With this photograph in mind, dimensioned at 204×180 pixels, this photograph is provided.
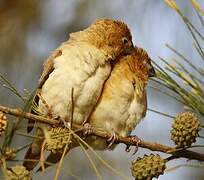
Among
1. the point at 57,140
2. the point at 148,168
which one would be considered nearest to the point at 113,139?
the point at 148,168

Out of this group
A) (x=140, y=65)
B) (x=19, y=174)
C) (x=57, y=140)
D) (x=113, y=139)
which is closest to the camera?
(x=19, y=174)

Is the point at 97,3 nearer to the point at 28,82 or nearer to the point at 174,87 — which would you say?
the point at 28,82

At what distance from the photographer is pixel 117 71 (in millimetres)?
3193

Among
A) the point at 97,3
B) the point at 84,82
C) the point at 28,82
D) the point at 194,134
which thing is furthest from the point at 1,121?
the point at 97,3

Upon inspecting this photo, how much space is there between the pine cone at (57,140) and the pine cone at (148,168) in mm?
268

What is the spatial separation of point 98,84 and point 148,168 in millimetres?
1122

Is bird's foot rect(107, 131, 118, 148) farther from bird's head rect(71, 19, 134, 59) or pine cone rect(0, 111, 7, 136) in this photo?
pine cone rect(0, 111, 7, 136)

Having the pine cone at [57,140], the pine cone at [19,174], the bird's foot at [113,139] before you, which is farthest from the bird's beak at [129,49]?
the pine cone at [19,174]

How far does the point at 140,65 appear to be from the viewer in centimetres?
323

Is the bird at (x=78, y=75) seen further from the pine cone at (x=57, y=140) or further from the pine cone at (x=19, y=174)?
the pine cone at (x=19, y=174)

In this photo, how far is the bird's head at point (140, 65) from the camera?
3205 mm

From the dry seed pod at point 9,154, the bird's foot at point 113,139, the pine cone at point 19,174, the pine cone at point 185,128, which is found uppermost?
the bird's foot at point 113,139

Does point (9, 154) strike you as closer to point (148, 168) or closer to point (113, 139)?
point (148, 168)

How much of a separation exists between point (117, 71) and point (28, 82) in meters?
1.08
